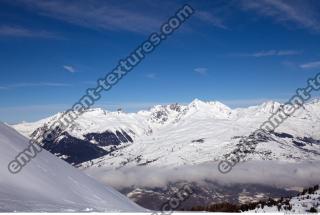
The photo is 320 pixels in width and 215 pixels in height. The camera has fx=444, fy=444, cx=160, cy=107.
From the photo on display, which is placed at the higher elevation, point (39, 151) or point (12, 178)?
point (39, 151)

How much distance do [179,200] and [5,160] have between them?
26.7ft

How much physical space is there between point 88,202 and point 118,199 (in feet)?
14.0

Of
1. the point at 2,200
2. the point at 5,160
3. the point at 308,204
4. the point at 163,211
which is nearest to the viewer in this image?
the point at 2,200

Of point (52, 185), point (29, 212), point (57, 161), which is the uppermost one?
point (57, 161)

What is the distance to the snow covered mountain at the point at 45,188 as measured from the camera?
56.7ft

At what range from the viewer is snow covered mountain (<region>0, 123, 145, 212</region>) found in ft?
56.7

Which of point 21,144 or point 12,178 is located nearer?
point 12,178

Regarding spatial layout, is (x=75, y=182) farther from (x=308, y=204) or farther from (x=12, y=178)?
(x=308, y=204)

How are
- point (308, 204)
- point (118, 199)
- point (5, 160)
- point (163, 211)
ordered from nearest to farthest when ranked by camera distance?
point (163, 211) < point (5, 160) < point (118, 199) < point (308, 204)

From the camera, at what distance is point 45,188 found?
2023 centimetres

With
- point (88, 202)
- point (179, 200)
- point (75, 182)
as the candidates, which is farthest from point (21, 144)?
point (179, 200)

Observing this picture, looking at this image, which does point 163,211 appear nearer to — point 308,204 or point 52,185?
point 52,185

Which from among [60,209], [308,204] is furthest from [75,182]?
[308,204]

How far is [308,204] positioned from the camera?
30781mm
